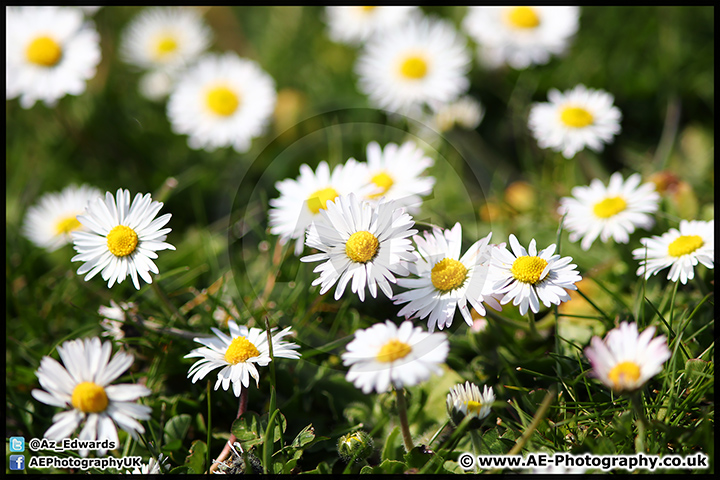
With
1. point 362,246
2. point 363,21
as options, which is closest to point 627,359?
point 362,246

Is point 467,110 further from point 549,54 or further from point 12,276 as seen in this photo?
point 12,276

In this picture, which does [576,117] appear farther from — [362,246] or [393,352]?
[393,352]

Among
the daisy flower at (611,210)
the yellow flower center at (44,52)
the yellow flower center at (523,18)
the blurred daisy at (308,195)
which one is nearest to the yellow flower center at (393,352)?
the blurred daisy at (308,195)

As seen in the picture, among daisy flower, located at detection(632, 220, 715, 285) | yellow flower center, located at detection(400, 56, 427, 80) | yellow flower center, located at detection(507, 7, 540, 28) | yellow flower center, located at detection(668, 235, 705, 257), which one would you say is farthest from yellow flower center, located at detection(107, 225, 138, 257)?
yellow flower center, located at detection(507, 7, 540, 28)

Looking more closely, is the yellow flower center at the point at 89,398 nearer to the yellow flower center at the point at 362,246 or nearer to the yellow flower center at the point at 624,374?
the yellow flower center at the point at 362,246

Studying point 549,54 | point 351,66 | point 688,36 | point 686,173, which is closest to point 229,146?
point 351,66

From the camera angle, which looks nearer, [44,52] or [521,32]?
[44,52]
